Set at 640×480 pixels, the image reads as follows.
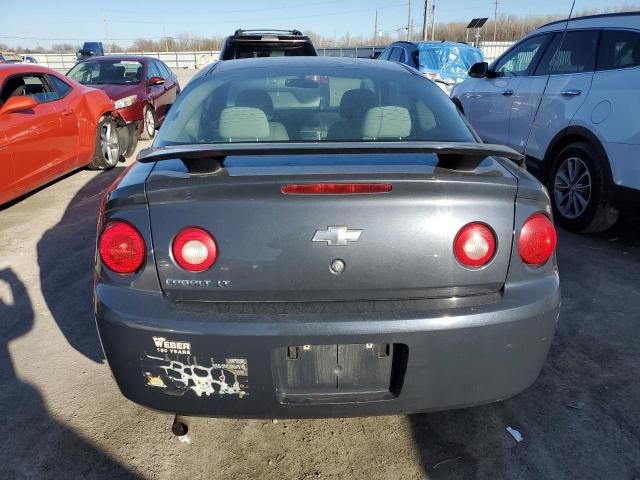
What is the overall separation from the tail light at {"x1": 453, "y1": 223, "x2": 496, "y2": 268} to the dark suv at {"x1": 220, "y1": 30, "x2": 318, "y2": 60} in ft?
21.7

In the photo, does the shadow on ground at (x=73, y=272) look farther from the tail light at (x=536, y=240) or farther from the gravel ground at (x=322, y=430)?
the tail light at (x=536, y=240)

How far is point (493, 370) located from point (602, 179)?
124 inches

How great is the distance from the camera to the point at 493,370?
6.23ft

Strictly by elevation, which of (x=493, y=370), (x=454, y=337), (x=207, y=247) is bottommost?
(x=493, y=370)

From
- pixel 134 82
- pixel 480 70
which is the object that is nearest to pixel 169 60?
pixel 134 82

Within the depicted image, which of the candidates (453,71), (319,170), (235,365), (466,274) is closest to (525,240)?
(466,274)

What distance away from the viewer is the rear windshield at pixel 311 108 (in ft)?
8.24

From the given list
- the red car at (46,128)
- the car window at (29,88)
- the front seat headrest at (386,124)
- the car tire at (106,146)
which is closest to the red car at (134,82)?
the car tire at (106,146)

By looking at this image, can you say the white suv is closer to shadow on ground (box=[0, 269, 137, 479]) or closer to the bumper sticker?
the bumper sticker

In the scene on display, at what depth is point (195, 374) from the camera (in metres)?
1.85

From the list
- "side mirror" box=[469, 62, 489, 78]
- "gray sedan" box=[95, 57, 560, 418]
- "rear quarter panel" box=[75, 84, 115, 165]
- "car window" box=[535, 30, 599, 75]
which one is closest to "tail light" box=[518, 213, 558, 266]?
"gray sedan" box=[95, 57, 560, 418]

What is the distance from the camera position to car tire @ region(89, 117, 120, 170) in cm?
707

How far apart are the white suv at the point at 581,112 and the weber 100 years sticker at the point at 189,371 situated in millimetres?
2967

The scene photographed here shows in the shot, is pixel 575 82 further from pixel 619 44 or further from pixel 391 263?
pixel 391 263
